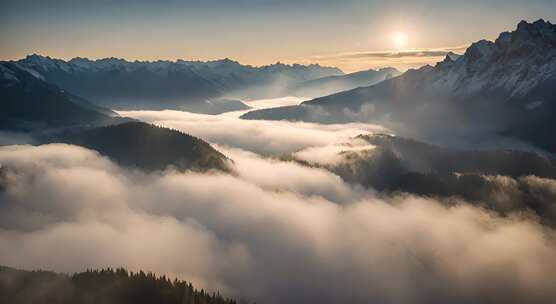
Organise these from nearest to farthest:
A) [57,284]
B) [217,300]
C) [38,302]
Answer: [38,302] < [57,284] < [217,300]

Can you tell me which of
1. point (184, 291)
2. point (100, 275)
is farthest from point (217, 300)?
point (100, 275)

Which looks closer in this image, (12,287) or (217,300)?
(12,287)

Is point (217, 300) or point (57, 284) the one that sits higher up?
point (57, 284)

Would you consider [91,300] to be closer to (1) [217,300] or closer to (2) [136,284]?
(2) [136,284]

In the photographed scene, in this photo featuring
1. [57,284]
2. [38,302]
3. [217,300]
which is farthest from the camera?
[217,300]

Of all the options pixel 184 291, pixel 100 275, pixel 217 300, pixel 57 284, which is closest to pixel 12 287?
pixel 57 284

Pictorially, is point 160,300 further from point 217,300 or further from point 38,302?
point 38,302
